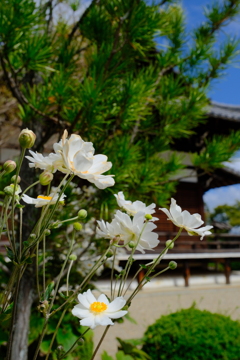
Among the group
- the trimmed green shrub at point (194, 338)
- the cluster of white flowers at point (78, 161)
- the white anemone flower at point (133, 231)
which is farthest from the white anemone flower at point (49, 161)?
the trimmed green shrub at point (194, 338)

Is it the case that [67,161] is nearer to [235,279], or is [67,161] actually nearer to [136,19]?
[136,19]

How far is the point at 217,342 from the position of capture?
6.84 ft

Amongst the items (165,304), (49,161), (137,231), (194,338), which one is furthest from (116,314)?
(165,304)

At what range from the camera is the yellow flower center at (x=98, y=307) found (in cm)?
45

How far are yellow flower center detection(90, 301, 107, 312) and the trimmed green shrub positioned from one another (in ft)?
6.22

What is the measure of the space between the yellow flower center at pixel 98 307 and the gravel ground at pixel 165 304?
10.8ft

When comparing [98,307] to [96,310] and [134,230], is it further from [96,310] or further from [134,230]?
[134,230]

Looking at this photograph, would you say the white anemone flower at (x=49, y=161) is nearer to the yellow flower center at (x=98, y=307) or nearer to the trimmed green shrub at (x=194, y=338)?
the yellow flower center at (x=98, y=307)

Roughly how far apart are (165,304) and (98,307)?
19.7 ft

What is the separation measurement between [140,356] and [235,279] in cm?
842

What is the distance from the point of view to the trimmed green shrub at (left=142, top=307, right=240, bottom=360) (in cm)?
207

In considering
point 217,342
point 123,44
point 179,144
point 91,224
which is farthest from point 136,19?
point 179,144

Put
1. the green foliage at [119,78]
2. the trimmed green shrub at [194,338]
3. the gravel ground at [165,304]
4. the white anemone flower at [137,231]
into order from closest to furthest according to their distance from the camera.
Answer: the white anemone flower at [137,231]
the green foliage at [119,78]
the trimmed green shrub at [194,338]
the gravel ground at [165,304]

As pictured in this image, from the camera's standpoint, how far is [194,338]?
7.04 ft
